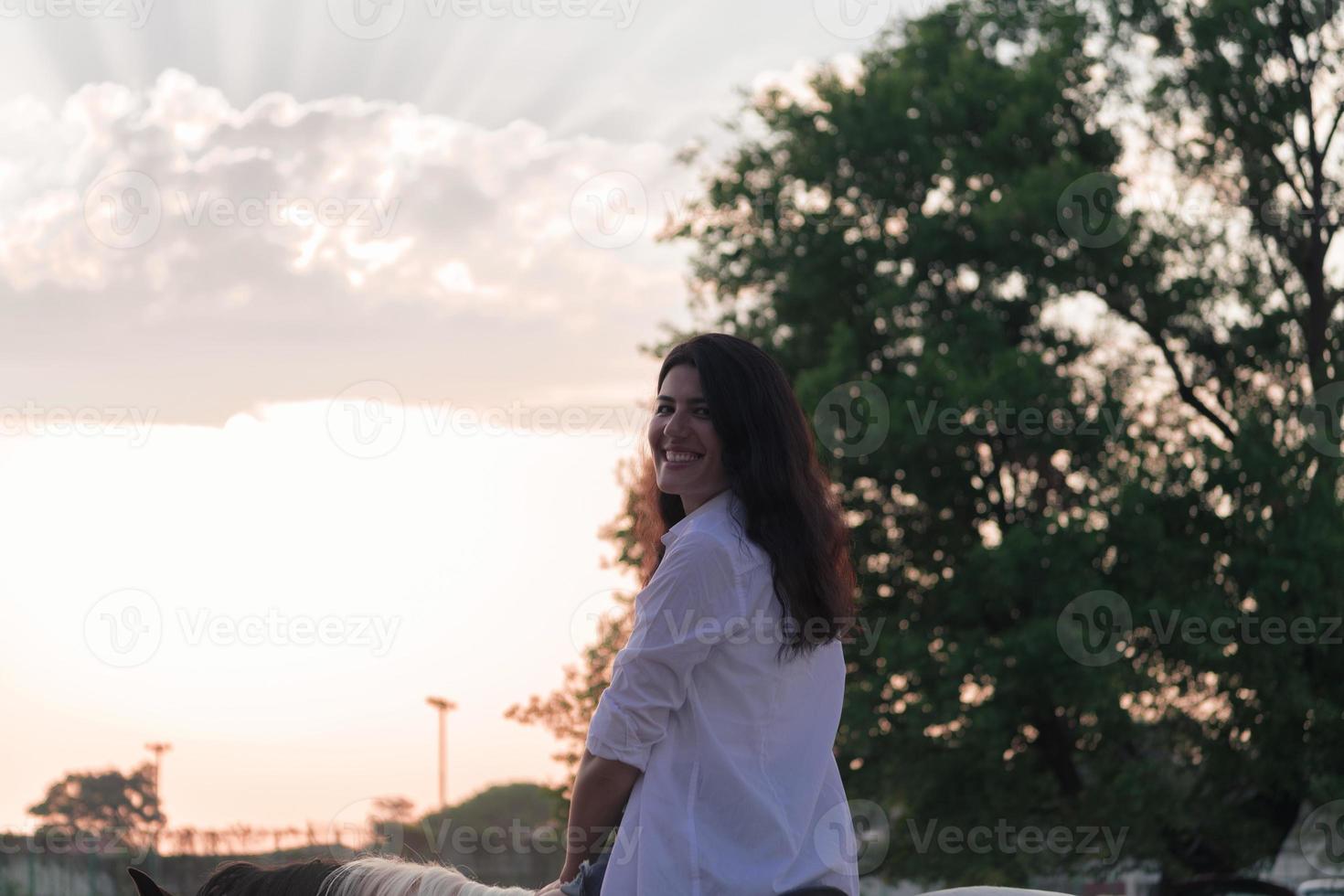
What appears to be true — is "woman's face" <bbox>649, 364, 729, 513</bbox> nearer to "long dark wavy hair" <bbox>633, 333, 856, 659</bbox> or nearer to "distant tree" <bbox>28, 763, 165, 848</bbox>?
"long dark wavy hair" <bbox>633, 333, 856, 659</bbox>

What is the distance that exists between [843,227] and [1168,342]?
182 inches

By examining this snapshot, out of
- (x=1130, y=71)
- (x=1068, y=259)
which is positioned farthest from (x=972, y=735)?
(x=1130, y=71)

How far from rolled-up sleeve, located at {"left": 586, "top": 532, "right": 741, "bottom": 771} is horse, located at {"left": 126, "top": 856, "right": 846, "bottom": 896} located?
0.65 metres

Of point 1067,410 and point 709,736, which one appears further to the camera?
point 1067,410

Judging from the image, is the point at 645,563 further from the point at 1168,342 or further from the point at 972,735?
the point at 1168,342

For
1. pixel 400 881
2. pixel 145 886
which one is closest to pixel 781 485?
pixel 400 881

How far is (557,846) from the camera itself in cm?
1689

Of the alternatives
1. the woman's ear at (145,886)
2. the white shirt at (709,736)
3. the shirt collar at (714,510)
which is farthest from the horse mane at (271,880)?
the shirt collar at (714,510)

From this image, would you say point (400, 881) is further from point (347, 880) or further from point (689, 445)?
point (689, 445)

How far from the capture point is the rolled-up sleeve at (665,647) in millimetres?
2740

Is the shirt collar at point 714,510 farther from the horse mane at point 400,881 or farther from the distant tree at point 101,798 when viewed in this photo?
the distant tree at point 101,798

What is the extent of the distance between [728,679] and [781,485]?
423 mm

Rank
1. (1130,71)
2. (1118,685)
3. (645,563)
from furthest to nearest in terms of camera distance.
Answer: (1130,71)
(1118,685)
(645,563)

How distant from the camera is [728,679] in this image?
2.80m
